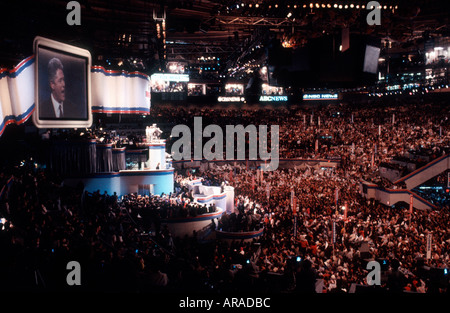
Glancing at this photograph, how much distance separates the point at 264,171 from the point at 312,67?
65.1ft

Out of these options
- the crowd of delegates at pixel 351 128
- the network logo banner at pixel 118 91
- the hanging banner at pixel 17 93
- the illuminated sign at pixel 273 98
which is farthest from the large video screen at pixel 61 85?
the illuminated sign at pixel 273 98

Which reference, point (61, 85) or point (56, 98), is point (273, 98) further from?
point (56, 98)

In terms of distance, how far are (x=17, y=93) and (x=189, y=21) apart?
556cm

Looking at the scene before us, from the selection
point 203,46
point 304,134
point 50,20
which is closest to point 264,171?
point 304,134

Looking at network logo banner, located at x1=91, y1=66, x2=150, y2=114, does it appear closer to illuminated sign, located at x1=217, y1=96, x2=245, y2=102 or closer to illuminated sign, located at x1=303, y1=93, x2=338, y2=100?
illuminated sign, located at x1=217, y1=96, x2=245, y2=102

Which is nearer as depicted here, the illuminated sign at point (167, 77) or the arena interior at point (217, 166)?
the arena interior at point (217, 166)

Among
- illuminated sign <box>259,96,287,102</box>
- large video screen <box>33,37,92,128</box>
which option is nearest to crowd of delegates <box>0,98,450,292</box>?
large video screen <box>33,37,92,128</box>

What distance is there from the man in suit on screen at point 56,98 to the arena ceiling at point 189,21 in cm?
113

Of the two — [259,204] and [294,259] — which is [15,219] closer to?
[294,259]

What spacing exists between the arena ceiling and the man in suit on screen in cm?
113

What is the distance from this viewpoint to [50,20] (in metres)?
8.02

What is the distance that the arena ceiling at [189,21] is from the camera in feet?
25.4

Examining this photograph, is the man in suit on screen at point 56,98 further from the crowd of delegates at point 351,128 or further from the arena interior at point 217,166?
the crowd of delegates at point 351,128

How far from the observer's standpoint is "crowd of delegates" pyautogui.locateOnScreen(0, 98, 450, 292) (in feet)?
19.1
